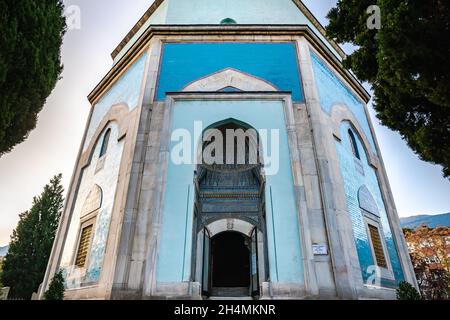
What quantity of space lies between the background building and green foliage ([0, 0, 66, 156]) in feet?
8.55

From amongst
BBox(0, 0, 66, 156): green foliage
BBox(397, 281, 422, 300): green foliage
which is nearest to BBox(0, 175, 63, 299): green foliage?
BBox(0, 0, 66, 156): green foliage

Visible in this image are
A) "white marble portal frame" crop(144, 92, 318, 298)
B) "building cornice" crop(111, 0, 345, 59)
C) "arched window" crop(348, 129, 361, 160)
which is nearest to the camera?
"white marble portal frame" crop(144, 92, 318, 298)

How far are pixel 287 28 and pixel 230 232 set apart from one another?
8524mm

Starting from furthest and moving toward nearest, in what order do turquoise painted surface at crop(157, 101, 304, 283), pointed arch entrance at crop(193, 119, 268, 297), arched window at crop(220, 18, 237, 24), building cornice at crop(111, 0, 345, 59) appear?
building cornice at crop(111, 0, 345, 59)
arched window at crop(220, 18, 237, 24)
pointed arch entrance at crop(193, 119, 268, 297)
turquoise painted surface at crop(157, 101, 304, 283)

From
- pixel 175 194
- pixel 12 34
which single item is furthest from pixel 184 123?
pixel 12 34

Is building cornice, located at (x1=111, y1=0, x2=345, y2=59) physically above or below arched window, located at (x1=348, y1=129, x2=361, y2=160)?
above

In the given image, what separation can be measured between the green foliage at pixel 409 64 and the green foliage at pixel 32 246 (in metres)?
24.4

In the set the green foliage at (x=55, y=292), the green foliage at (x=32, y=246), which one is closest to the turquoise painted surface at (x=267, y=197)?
the green foliage at (x=55, y=292)

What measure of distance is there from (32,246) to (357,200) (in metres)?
23.7

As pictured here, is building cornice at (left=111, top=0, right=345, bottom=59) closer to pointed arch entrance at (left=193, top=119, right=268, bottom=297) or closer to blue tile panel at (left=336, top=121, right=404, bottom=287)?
blue tile panel at (left=336, top=121, right=404, bottom=287)

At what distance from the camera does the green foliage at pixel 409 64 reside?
4.84m

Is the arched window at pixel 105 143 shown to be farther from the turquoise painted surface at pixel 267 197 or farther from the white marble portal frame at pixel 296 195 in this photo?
the turquoise painted surface at pixel 267 197

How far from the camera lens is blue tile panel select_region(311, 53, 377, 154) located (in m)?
9.87
